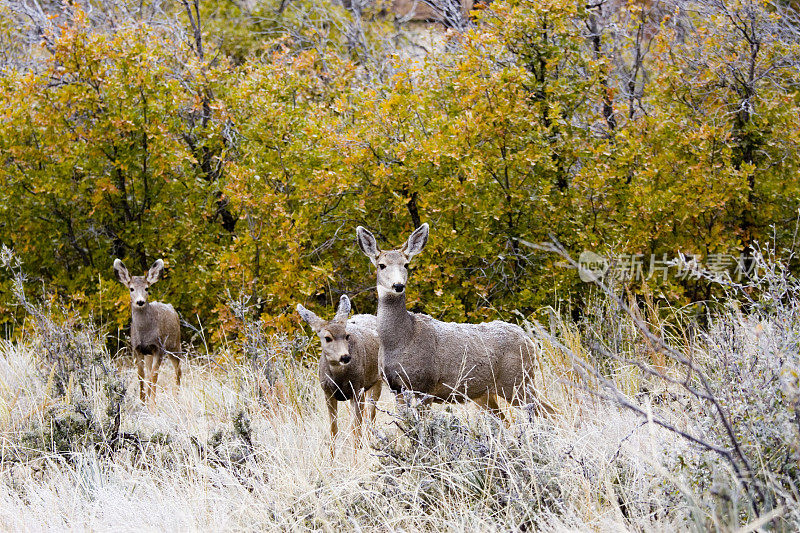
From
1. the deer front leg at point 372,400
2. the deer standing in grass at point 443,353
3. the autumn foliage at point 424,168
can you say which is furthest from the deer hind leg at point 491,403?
the autumn foliage at point 424,168

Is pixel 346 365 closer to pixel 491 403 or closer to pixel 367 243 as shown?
pixel 367 243

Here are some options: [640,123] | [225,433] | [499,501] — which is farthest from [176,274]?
[499,501]

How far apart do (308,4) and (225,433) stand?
574 inches

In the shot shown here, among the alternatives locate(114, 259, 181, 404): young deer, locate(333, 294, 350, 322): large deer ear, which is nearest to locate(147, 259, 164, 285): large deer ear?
locate(114, 259, 181, 404): young deer

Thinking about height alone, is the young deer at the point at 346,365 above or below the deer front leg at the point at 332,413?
above

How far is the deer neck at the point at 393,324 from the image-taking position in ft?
19.2

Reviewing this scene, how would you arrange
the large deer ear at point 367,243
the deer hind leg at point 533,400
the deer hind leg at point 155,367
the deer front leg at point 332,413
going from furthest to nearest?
the deer hind leg at point 155,367
the large deer ear at point 367,243
the deer front leg at point 332,413
the deer hind leg at point 533,400

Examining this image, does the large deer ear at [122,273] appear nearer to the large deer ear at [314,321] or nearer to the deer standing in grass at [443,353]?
the large deer ear at [314,321]

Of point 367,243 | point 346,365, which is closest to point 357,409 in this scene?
point 346,365

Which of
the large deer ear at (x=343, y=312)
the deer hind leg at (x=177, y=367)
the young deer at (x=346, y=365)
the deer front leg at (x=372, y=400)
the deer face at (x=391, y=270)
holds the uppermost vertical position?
the deer face at (x=391, y=270)

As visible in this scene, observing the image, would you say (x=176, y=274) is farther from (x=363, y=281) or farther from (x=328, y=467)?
(x=328, y=467)

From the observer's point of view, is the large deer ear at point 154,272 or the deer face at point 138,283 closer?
the deer face at point 138,283

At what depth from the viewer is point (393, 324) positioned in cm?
587

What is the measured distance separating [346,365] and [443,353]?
65 cm
